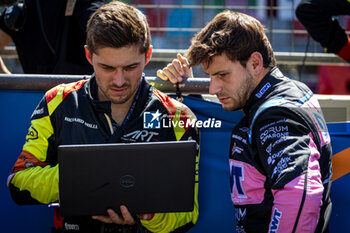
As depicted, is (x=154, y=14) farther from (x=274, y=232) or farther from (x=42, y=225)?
(x=274, y=232)

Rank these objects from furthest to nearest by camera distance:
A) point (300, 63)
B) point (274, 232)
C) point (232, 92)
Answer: point (300, 63) < point (232, 92) < point (274, 232)

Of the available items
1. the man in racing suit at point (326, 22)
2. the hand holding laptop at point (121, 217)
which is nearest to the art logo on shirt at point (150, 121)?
the hand holding laptop at point (121, 217)

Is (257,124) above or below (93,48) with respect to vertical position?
below

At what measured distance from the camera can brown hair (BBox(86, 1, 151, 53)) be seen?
8.16ft

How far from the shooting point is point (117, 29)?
97.9 inches

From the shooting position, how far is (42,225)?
116 inches

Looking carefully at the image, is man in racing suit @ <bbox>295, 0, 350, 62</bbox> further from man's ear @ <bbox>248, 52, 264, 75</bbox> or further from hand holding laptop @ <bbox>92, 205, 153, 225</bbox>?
hand holding laptop @ <bbox>92, 205, 153, 225</bbox>

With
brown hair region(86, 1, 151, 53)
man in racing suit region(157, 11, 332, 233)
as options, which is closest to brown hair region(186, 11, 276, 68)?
man in racing suit region(157, 11, 332, 233)

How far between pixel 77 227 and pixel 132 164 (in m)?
0.56

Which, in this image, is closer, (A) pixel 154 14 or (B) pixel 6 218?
(B) pixel 6 218

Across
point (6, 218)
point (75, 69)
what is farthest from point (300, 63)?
point (6, 218)

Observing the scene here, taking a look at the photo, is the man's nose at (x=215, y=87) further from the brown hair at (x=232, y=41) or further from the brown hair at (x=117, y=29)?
the brown hair at (x=117, y=29)

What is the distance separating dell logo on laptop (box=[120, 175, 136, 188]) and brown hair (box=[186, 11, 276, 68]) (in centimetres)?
71

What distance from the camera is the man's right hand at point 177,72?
111 inches
